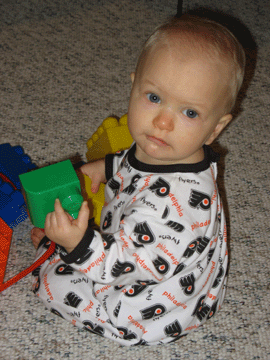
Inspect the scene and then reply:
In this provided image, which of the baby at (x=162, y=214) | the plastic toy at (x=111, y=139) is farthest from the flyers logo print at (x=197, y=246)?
the plastic toy at (x=111, y=139)

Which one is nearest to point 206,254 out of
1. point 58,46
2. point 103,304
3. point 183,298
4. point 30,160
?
point 183,298

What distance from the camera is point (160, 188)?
2.27 ft

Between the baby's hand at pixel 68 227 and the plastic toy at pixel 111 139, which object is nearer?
the baby's hand at pixel 68 227

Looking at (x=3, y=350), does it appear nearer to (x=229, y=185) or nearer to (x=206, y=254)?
(x=206, y=254)

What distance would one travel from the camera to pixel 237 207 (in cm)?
103

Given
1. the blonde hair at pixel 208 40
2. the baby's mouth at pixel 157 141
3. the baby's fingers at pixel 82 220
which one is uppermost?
the blonde hair at pixel 208 40

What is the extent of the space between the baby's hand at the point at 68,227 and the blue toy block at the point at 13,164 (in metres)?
0.28

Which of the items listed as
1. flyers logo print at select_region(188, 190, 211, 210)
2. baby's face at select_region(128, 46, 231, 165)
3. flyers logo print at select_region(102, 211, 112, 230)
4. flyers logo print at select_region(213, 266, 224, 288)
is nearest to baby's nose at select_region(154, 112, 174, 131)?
baby's face at select_region(128, 46, 231, 165)

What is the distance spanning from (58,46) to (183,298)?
37.0 inches

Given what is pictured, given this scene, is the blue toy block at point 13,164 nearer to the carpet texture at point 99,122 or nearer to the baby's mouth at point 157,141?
the carpet texture at point 99,122

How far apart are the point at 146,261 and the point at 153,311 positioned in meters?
0.14

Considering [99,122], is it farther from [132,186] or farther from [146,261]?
[146,261]

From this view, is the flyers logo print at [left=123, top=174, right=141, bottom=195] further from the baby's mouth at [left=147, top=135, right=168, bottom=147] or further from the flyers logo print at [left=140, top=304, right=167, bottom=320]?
the flyers logo print at [left=140, top=304, right=167, bottom=320]

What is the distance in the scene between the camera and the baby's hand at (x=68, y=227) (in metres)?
0.66
